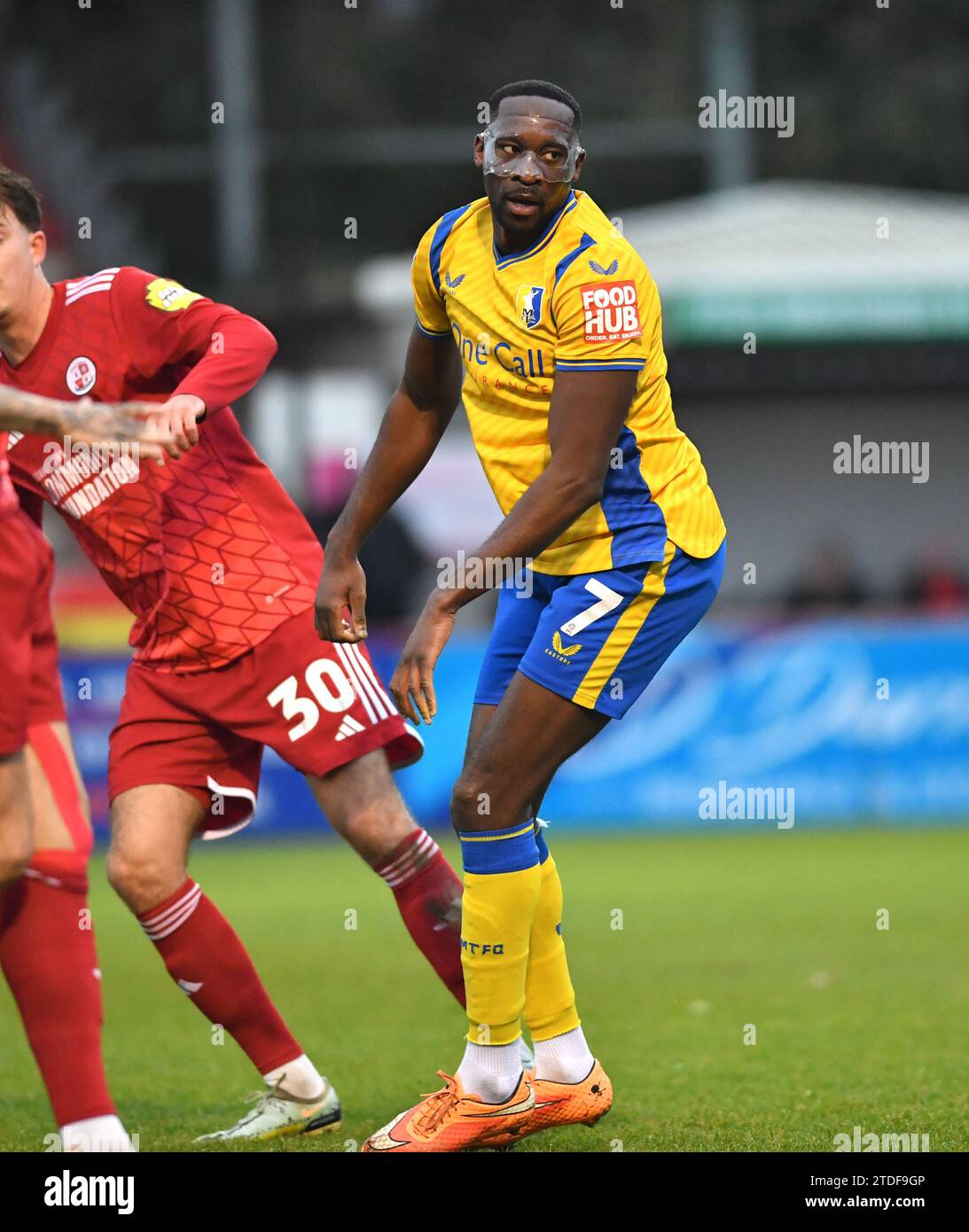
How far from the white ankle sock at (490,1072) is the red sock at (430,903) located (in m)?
0.38

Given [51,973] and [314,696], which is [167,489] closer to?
[314,696]

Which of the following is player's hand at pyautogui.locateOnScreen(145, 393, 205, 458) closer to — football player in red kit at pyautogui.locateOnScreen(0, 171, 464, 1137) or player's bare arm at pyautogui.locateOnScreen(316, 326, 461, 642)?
football player in red kit at pyautogui.locateOnScreen(0, 171, 464, 1137)

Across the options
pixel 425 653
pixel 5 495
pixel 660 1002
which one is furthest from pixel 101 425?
pixel 660 1002

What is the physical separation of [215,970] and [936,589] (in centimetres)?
1348

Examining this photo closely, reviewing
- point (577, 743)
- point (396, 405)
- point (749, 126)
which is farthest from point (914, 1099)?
point (749, 126)

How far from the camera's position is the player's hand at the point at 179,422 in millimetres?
4473

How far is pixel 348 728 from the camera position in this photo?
5320 mm

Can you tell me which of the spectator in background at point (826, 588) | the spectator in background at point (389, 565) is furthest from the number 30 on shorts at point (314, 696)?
the spectator in background at point (826, 588)

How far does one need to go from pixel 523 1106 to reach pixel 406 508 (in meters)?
14.0

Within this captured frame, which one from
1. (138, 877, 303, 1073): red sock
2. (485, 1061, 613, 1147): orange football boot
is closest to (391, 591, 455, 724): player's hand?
(138, 877, 303, 1073): red sock

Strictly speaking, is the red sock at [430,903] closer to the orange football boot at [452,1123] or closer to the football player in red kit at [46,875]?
the orange football boot at [452,1123]

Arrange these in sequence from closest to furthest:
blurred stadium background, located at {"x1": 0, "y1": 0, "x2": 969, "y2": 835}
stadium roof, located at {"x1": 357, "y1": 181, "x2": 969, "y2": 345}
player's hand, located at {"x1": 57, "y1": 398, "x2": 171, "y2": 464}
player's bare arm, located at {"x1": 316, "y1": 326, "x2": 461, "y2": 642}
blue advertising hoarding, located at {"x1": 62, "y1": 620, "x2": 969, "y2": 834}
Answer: player's hand, located at {"x1": 57, "y1": 398, "x2": 171, "y2": 464}
player's bare arm, located at {"x1": 316, "y1": 326, "x2": 461, "y2": 642}
blue advertising hoarding, located at {"x1": 62, "y1": 620, "x2": 969, "y2": 834}
blurred stadium background, located at {"x1": 0, "y1": 0, "x2": 969, "y2": 835}
stadium roof, located at {"x1": 357, "y1": 181, "x2": 969, "y2": 345}

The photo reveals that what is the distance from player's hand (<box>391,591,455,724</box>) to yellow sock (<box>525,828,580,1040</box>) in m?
0.62

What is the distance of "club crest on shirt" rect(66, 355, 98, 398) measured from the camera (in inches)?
206
